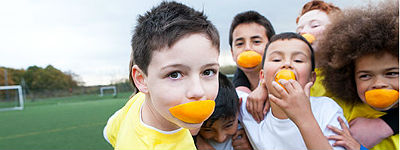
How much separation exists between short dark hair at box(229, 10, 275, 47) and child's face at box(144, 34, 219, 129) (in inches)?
62.6

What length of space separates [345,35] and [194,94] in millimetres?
Result: 1244

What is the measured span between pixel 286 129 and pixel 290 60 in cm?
40

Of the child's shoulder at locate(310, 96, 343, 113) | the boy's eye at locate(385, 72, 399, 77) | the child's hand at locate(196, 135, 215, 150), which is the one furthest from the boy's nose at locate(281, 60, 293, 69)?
the child's hand at locate(196, 135, 215, 150)

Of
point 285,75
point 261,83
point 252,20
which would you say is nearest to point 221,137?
point 261,83

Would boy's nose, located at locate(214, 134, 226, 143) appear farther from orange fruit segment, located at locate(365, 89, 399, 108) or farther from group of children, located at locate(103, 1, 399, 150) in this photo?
orange fruit segment, located at locate(365, 89, 399, 108)

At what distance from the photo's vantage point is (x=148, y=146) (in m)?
1.23

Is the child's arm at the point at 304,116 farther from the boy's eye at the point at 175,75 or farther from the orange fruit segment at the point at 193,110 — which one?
the boy's eye at the point at 175,75

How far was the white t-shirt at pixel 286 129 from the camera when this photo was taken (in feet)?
5.43

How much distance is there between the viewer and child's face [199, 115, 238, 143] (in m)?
1.90

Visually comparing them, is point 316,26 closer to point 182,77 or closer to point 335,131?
point 335,131

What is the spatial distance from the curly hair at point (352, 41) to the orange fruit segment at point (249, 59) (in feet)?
1.50

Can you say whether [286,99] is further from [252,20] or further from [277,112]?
[252,20]

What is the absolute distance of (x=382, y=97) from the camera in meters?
1.61

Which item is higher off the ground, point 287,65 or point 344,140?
point 287,65
